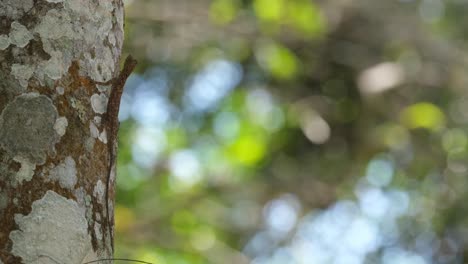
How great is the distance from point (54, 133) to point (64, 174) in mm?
52

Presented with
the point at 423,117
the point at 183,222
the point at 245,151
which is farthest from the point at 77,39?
the point at 423,117

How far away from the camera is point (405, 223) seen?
6.52 metres

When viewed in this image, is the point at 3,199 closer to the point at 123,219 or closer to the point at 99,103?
the point at 99,103

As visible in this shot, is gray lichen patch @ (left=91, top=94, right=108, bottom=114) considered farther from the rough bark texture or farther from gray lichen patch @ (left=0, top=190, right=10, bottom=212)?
gray lichen patch @ (left=0, top=190, right=10, bottom=212)

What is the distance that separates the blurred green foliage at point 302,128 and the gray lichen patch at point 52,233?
3.88m

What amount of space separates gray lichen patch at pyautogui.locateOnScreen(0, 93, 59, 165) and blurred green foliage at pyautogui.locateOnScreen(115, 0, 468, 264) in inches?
152

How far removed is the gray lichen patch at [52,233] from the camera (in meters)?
1.07

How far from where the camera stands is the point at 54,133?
3.70ft

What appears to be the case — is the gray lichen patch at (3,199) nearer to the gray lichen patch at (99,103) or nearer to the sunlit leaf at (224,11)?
the gray lichen patch at (99,103)

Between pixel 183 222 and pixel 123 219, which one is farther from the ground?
pixel 183 222

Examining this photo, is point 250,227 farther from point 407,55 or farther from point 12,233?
A: point 12,233

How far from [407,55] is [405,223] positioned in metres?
1.21

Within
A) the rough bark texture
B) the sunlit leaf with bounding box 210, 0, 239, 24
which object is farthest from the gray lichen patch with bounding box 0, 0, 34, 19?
the sunlit leaf with bounding box 210, 0, 239, 24

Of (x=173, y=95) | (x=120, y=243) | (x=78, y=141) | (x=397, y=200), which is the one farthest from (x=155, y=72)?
(x=78, y=141)
